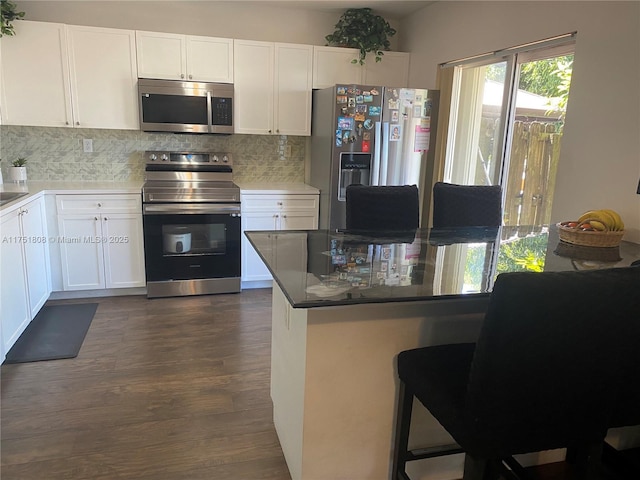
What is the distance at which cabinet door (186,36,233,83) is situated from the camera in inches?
152

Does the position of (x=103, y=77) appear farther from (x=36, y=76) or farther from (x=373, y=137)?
(x=373, y=137)

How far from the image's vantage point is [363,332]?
168cm

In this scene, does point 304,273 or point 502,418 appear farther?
point 304,273

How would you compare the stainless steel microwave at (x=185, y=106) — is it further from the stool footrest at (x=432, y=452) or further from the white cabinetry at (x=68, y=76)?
the stool footrest at (x=432, y=452)

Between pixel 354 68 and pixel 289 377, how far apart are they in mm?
3174

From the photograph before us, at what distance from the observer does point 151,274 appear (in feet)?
12.7

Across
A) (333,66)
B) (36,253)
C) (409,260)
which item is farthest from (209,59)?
(409,260)

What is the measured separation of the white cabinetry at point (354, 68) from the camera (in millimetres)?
4156

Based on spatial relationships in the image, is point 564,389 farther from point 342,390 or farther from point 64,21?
point 64,21

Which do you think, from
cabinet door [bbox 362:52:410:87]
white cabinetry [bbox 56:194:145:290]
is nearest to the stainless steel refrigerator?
cabinet door [bbox 362:52:410:87]

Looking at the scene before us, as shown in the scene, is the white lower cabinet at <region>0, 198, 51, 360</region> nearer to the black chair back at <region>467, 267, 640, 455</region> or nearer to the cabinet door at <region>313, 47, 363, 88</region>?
the cabinet door at <region>313, 47, 363, 88</region>

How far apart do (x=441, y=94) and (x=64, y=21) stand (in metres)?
3.15

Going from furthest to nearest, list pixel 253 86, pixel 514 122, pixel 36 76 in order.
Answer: pixel 253 86, pixel 36 76, pixel 514 122

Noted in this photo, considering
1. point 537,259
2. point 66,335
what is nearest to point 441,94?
point 537,259
